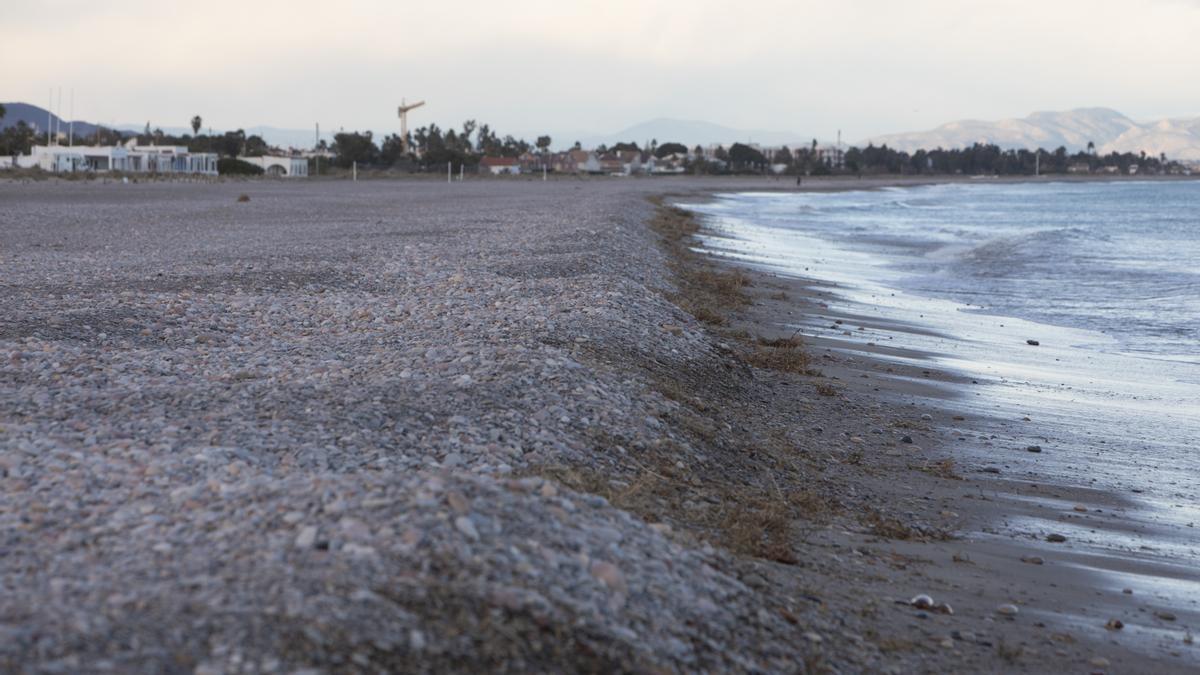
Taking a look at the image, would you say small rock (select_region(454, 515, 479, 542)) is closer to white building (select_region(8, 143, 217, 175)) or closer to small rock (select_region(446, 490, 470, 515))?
small rock (select_region(446, 490, 470, 515))

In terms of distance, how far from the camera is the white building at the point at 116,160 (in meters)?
84.8

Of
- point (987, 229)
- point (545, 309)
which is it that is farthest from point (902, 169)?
point (545, 309)

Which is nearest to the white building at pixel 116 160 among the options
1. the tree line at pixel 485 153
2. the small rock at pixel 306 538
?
the tree line at pixel 485 153

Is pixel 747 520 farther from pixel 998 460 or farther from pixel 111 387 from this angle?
pixel 111 387

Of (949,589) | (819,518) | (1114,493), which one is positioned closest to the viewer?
(949,589)

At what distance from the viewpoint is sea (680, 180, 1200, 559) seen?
7.06m

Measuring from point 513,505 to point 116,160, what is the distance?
3821 inches

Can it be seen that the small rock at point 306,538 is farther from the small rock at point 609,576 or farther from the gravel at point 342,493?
the small rock at point 609,576

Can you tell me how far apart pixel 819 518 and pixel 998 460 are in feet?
6.60

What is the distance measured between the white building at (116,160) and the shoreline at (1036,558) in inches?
3238

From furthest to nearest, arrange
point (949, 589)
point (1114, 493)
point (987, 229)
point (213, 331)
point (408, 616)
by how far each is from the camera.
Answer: point (987, 229) → point (213, 331) → point (1114, 493) → point (949, 589) → point (408, 616)

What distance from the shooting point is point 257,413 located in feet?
19.1

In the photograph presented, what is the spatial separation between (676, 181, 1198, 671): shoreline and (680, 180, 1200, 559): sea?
147mm

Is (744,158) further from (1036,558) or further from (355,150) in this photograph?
(1036,558)
